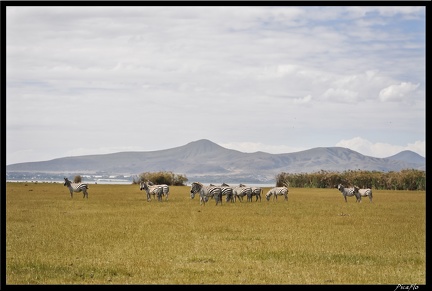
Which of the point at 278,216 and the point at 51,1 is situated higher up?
the point at 51,1

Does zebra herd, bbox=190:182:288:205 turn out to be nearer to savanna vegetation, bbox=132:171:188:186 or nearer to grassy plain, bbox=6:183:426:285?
grassy plain, bbox=6:183:426:285

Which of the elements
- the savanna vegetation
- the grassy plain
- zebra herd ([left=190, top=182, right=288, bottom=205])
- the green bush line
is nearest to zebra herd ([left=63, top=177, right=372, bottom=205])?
zebra herd ([left=190, top=182, right=288, bottom=205])

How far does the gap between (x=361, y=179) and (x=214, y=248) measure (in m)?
48.4

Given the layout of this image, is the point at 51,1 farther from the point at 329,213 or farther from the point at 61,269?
the point at 329,213

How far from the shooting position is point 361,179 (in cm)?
6188

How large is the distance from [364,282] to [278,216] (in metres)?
14.1

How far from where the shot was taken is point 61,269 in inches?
493

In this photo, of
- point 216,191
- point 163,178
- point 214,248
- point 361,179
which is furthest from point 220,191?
point 361,179

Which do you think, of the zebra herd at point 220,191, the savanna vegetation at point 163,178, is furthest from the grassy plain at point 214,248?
the savanna vegetation at point 163,178

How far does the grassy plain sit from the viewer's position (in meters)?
12.0

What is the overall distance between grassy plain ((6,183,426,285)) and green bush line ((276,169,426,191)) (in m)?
34.9

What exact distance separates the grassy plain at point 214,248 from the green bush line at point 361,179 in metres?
34.9

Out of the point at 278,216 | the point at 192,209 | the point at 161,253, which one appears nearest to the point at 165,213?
the point at 192,209

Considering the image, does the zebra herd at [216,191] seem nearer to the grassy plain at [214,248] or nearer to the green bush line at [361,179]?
the grassy plain at [214,248]
